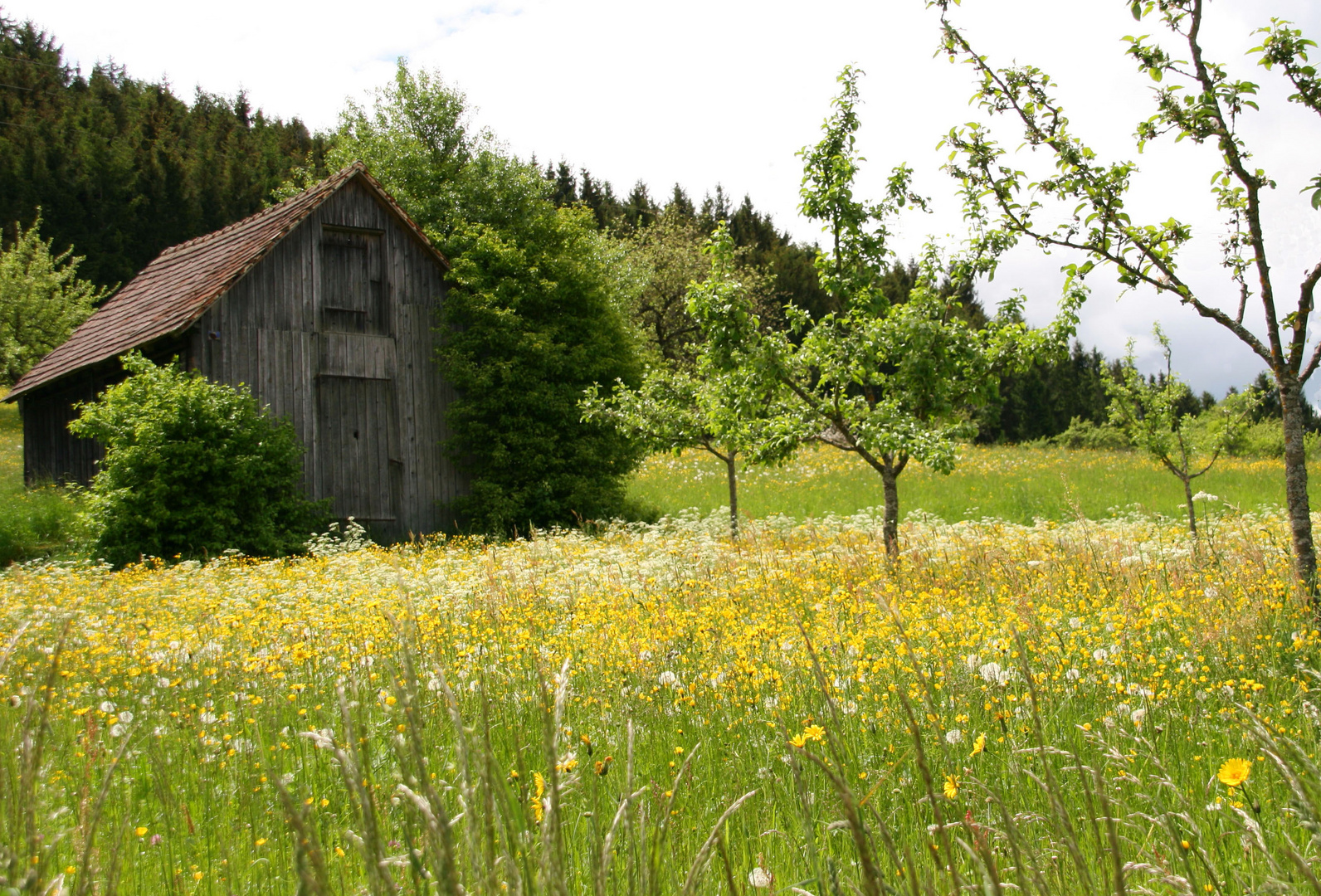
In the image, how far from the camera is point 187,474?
13.8 m

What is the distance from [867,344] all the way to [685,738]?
25.4ft

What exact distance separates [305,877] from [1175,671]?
4.21m

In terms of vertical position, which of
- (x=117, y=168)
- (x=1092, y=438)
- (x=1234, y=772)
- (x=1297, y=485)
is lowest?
(x=1234, y=772)

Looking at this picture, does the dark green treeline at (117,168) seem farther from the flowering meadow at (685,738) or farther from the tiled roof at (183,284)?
the flowering meadow at (685,738)

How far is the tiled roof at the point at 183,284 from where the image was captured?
15.8m

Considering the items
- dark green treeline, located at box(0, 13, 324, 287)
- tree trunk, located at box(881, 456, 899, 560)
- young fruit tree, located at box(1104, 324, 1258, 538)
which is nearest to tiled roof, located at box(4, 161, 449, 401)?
tree trunk, located at box(881, 456, 899, 560)

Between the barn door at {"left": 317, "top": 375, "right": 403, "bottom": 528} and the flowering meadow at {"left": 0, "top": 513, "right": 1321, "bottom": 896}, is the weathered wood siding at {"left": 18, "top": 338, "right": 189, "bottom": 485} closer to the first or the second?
the barn door at {"left": 317, "top": 375, "right": 403, "bottom": 528}

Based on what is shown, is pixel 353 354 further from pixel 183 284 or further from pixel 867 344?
pixel 867 344

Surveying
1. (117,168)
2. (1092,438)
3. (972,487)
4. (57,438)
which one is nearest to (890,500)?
(972,487)

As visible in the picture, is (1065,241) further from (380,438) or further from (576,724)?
(380,438)

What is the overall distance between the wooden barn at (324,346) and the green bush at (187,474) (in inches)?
41.2

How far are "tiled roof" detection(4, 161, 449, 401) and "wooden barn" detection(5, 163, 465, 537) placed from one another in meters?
0.05

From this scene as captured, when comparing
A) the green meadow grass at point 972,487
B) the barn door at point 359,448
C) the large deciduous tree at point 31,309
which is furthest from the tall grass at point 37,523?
the large deciduous tree at point 31,309

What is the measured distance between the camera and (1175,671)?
13.0 ft
